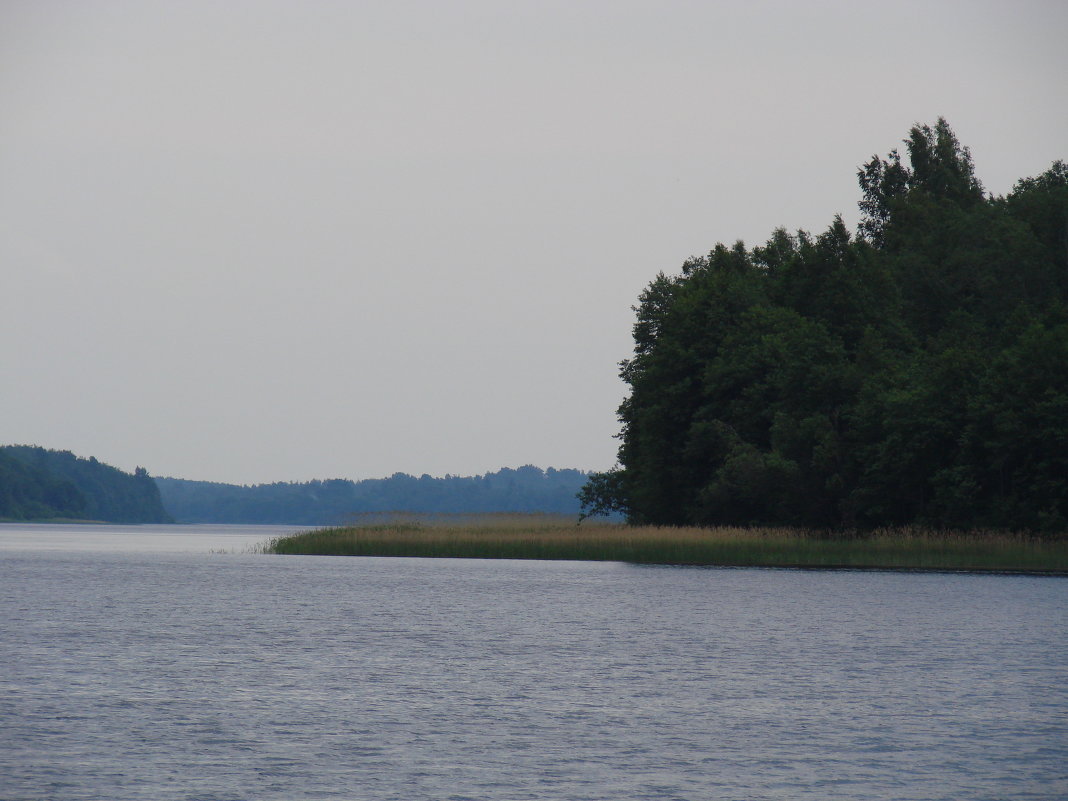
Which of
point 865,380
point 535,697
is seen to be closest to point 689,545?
point 865,380

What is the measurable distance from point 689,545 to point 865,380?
17018 millimetres

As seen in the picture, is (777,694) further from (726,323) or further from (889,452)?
(726,323)

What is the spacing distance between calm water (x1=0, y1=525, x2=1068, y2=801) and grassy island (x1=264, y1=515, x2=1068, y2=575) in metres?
10.1

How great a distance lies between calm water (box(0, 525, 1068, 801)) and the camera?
1767cm

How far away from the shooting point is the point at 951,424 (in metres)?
67.5

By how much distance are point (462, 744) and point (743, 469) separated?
5523cm

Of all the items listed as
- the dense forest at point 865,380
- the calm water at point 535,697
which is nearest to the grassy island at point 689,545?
the dense forest at point 865,380

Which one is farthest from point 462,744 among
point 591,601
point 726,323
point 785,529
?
point 726,323

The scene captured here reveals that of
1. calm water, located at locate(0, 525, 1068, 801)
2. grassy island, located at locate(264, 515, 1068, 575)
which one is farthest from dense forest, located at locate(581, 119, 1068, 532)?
calm water, located at locate(0, 525, 1068, 801)

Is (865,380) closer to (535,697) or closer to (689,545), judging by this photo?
(689,545)

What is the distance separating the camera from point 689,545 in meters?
67.3

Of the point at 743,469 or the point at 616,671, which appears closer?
the point at 616,671

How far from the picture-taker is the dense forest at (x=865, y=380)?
65812mm

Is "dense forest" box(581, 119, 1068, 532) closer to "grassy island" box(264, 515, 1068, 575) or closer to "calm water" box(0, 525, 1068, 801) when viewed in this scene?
"grassy island" box(264, 515, 1068, 575)
